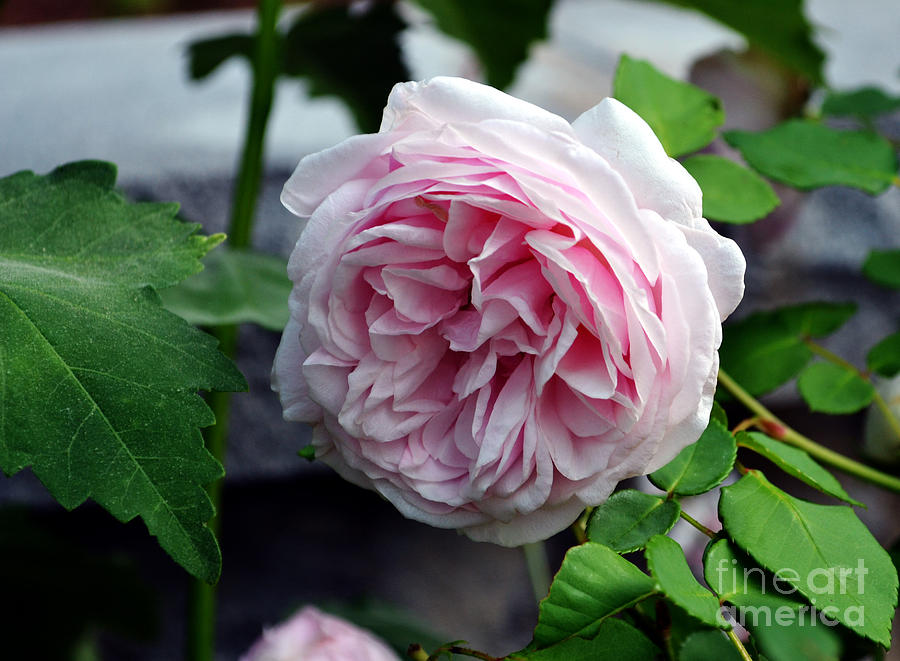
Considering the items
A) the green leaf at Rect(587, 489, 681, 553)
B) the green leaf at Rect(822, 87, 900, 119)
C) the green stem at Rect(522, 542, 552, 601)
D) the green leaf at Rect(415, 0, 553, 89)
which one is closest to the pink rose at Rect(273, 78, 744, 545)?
the green leaf at Rect(587, 489, 681, 553)

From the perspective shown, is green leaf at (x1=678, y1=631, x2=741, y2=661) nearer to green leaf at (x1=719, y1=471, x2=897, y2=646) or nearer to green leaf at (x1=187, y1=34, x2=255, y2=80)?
green leaf at (x1=719, y1=471, x2=897, y2=646)

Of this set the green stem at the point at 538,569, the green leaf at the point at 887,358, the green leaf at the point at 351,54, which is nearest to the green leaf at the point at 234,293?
the green leaf at the point at 351,54

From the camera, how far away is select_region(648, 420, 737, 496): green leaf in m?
0.29

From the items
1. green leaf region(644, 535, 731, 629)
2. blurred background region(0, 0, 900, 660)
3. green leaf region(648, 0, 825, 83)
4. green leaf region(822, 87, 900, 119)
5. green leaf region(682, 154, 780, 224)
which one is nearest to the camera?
green leaf region(644, 535, 731, 629)

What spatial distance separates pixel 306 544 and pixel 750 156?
0.65m

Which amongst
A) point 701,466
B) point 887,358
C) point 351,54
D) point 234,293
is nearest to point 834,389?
point 887,358

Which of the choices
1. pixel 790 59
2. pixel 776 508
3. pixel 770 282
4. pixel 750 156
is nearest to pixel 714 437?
pixel 776 508

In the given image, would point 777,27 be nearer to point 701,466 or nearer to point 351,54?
point 351,54

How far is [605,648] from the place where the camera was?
27 cm

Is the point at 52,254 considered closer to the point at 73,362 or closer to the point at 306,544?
the point at 73,362

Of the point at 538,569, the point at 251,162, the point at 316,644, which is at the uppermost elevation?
the point at 251,162

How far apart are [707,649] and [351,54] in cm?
50

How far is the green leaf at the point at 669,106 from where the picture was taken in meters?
0.36

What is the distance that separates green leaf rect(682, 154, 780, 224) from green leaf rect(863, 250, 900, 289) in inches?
4.8
